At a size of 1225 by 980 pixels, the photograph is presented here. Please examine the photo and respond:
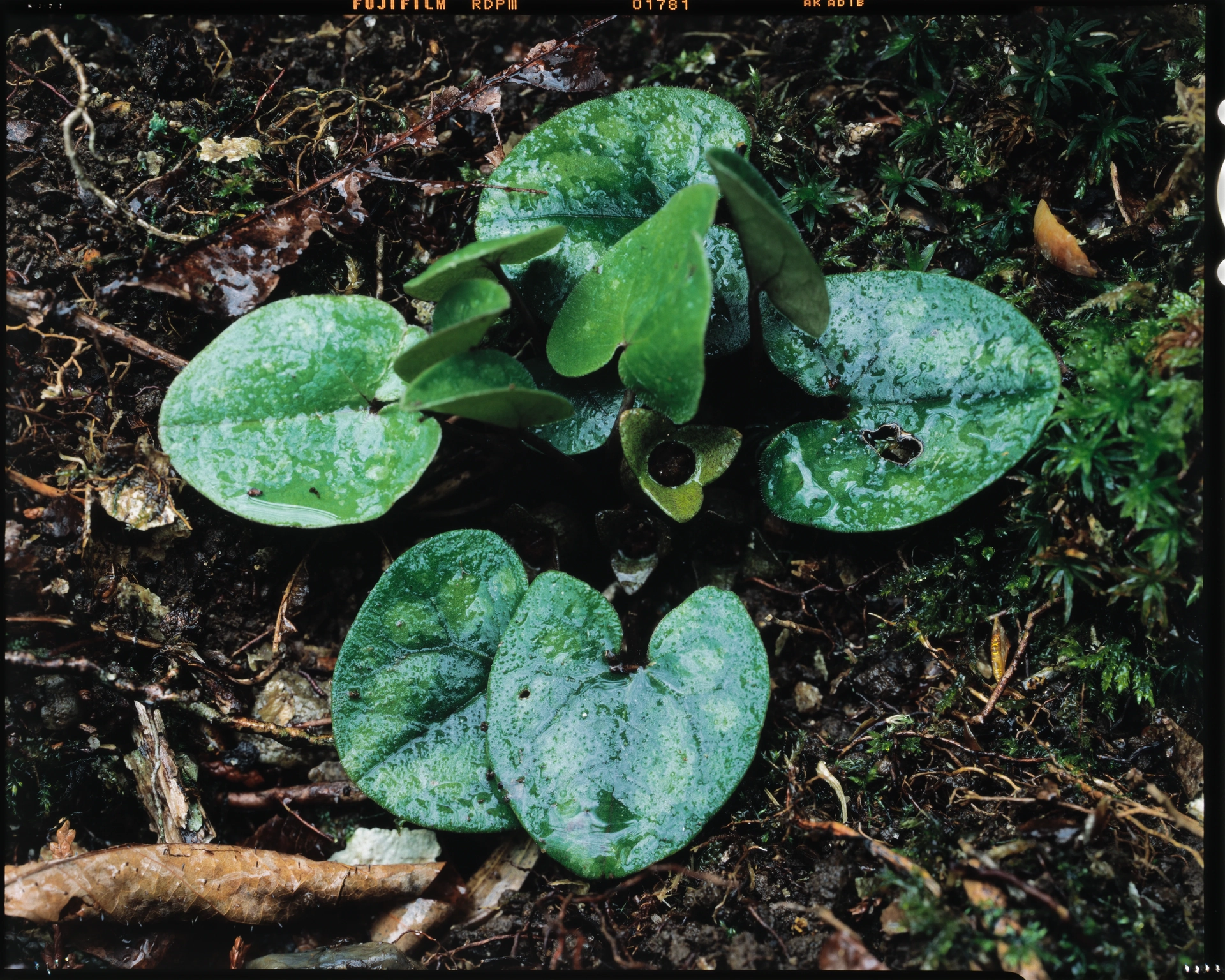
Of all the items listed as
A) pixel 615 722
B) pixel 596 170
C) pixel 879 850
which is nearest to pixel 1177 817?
pixel 879 850

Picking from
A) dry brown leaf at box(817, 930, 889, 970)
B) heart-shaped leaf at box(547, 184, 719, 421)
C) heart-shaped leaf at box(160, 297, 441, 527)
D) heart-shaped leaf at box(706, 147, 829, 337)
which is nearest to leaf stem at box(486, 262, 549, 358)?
heart-shaped leaf at box(547, 184, 719, 421)

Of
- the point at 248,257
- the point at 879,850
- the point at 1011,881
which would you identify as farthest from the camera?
the point at 248,257

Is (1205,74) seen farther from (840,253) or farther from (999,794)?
(999,794)

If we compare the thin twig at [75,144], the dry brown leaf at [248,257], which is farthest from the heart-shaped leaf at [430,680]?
the thin twig at [75,144]

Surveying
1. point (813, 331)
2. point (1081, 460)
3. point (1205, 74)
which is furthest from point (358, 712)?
point (1205, 74)

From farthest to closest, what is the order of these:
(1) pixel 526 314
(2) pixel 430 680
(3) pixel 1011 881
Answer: (1) pixel 526 314, (2) pixel 430 680, (3) pixel 1011 881

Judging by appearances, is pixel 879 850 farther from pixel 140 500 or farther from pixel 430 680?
pixel 140 500

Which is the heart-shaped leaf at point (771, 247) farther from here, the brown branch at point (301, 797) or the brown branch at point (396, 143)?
the brown branch at point (301, 797)
